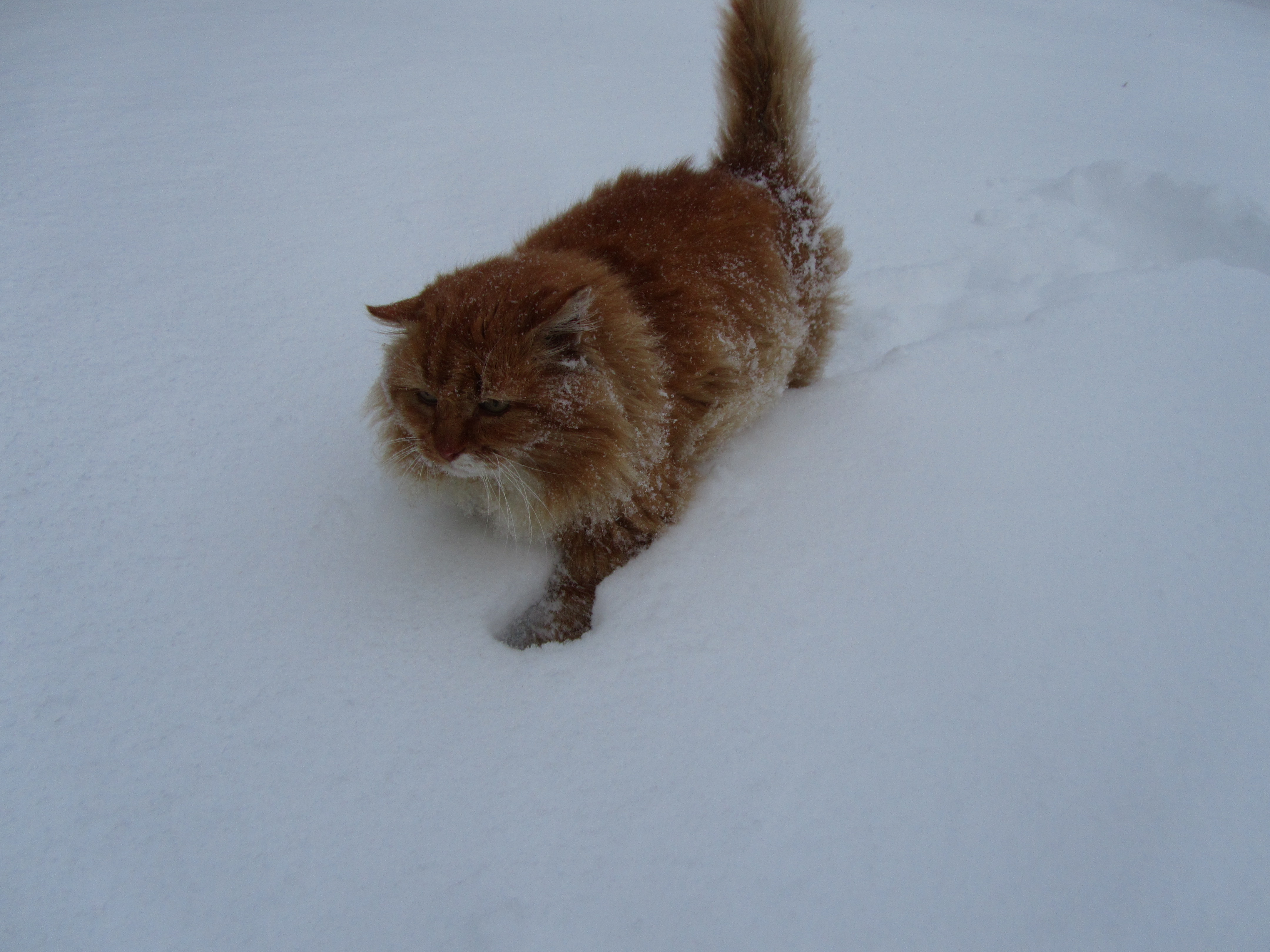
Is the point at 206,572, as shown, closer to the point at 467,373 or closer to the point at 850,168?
the point at 467,373

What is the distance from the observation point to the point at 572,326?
1.55 m

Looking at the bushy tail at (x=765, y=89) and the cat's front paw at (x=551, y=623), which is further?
the bushy tail at (x=765, y=89)

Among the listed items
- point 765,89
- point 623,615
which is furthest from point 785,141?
point 623,615

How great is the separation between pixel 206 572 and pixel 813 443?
1.63 meters

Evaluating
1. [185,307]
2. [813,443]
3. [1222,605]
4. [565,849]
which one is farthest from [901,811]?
[185,307]

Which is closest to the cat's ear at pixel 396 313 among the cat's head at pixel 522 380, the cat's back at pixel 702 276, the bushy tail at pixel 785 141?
the cat's head at pixel 522 380

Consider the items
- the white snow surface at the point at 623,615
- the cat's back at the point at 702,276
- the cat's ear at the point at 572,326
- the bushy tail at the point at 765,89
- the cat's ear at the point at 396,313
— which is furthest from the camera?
the bushy tail at the point at 765,89

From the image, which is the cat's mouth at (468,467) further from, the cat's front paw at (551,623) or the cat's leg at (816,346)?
the cat's leg at (816,346)

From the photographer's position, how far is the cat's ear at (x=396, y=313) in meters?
1.61

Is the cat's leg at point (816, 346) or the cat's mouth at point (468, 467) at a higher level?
the cat's mouth at point (468, 467)

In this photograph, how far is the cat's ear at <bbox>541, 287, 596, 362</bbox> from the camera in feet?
4.89

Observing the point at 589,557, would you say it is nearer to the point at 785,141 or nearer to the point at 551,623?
the point at 551,623

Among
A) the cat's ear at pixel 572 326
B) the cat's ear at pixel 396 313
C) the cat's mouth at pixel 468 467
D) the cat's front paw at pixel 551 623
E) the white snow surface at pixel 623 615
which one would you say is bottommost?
the cat's front paw at pixel 551 623

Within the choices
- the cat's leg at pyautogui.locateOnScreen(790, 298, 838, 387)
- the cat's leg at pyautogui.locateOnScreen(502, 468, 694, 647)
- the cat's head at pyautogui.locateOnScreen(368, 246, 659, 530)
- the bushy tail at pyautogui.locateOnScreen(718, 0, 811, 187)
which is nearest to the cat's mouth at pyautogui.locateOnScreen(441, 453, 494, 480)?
the cat's head at pyautogui.locateOnScreen(368, 246, 659, 530)
